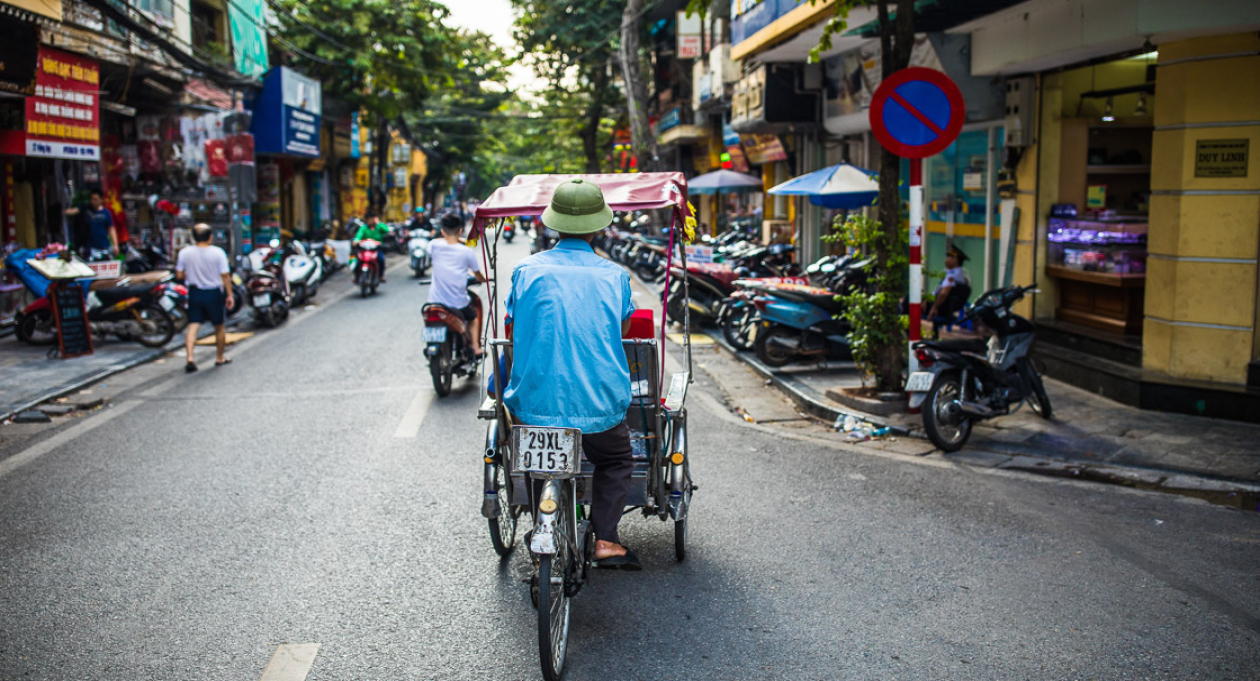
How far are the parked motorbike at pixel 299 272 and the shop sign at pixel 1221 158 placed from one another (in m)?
13.0

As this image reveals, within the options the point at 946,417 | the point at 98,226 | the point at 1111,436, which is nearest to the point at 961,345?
the point at 946,417

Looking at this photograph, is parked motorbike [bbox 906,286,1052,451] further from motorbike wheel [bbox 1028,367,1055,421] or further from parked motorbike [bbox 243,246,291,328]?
parked motorbike [bbox 243,246,291,328]

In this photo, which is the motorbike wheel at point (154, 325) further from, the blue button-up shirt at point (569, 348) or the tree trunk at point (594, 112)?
the tree trunk at point (594, 112)

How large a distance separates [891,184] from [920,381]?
1879 millimetres

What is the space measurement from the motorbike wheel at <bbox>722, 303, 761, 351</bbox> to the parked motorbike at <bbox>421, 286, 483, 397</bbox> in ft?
11.0

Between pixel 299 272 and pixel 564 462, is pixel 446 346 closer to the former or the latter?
pixel 564 462

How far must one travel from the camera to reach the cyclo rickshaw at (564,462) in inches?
142

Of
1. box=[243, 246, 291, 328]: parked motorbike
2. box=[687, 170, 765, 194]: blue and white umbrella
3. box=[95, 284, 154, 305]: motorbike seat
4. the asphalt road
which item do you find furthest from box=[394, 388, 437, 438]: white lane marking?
box=[687, 170, 765, 194]: blue and white umbrella

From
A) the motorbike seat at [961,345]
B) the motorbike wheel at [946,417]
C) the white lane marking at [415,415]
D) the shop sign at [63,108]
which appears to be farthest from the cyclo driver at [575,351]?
the shop sign at [63,108]

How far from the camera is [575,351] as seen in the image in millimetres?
3859

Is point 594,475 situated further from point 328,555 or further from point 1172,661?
point 1172,661

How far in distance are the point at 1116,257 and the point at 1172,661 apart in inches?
263

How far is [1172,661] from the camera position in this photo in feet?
12.4

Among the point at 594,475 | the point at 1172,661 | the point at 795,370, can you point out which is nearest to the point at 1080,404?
the point at 795,370
